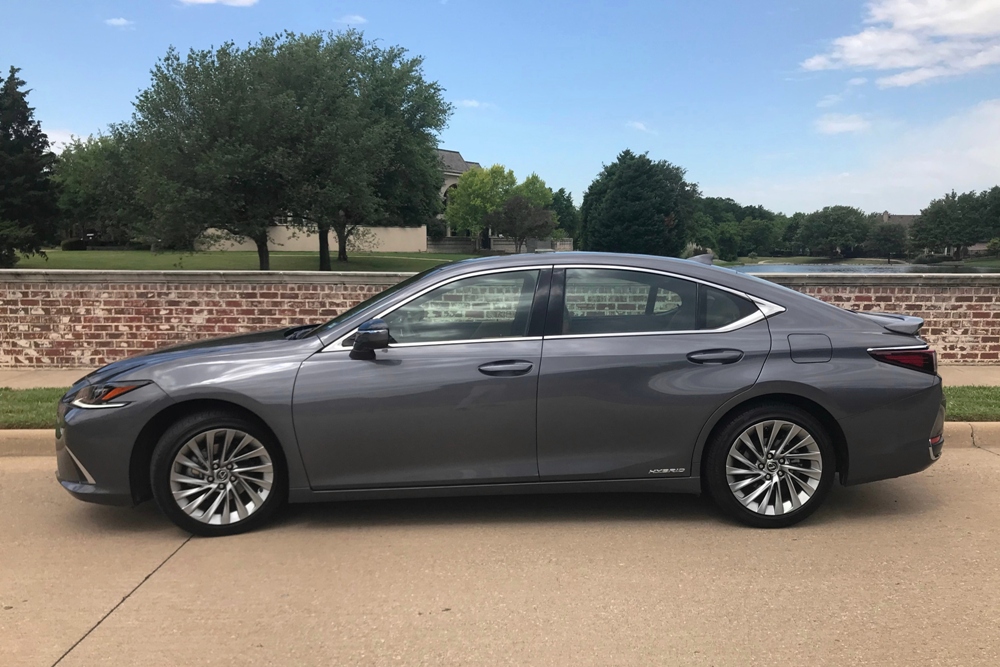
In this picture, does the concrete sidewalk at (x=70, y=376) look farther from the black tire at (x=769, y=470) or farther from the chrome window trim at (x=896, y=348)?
the black tire at (x=769, y=470)

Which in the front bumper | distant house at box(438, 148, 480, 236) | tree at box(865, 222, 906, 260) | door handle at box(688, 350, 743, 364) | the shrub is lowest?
the front bumper

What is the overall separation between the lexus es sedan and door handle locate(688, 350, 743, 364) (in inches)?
0.5

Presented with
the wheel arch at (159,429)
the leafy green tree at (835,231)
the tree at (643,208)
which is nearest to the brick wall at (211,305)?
the leafy green tree at (835,231)

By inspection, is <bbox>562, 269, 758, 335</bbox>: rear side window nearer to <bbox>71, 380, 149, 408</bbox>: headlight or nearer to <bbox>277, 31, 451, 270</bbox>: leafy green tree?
<bbox>71, 380, 149, 408</bbox>: headlight

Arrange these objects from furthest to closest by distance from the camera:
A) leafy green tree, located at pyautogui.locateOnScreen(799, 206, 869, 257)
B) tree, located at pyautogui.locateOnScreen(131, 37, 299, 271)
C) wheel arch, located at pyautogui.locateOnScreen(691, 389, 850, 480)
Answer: tree, located at pyautogui.locateOnScreen(131, 37, 299, 271)
leafy green tree, located at pyautogui.locateOnScreen(799, 206, 869, 257)
wheel arch, located at pyautogui.locateOnScreen(691, 389, 850, 480)

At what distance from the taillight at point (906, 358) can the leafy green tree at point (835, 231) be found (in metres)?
10.8

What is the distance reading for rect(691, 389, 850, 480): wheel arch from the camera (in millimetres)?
4121

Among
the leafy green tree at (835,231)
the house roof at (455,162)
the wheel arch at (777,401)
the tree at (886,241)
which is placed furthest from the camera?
the house roof at (455,162)

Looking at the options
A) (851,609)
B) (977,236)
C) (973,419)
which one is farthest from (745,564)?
(977,236)

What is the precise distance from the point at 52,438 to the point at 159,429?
8.24 feet

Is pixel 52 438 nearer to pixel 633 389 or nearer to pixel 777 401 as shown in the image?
pixel 633 389

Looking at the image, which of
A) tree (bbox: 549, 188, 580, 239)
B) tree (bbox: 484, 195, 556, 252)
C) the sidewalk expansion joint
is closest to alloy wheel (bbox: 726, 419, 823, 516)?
the sidewalk expansion joint

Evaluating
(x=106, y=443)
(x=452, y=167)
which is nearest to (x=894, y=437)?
(x=106, y=443)

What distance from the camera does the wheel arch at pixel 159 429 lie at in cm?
410
